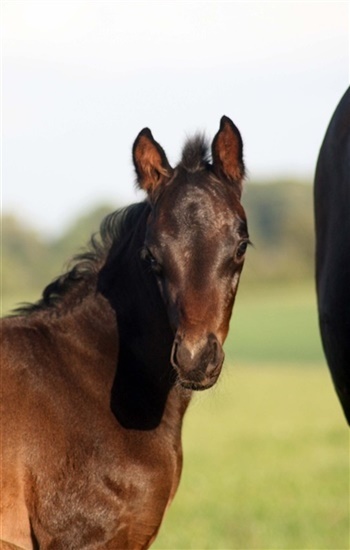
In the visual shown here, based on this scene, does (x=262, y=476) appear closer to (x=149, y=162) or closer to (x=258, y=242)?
(x=149, y=162)

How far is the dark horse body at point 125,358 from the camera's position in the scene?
5.14 meters

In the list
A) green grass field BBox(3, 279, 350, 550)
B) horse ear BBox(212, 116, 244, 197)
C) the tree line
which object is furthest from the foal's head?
the tree line

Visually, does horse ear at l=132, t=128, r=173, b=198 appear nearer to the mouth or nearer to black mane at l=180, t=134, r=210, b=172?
black mane at l=180, t=134, r=210, b=172

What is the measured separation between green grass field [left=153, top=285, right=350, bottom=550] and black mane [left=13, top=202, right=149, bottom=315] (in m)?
0.88

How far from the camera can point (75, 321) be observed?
5.82 m

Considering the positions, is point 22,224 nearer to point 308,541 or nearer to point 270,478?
point 270,478

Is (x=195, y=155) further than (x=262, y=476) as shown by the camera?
No

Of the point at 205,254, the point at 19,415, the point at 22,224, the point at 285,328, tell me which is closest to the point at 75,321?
the point at 19,415

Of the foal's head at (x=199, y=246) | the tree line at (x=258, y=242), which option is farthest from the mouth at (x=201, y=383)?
the tree line at (x=258, y=242)

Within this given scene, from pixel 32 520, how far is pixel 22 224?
41.1 metres

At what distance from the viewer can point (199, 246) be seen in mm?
5121

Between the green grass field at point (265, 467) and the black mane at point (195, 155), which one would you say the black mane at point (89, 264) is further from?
the green grass field at point (265, 467)

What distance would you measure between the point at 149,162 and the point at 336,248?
0.98 meters

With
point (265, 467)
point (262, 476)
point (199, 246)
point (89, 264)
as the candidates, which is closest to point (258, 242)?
point (265, 467)
